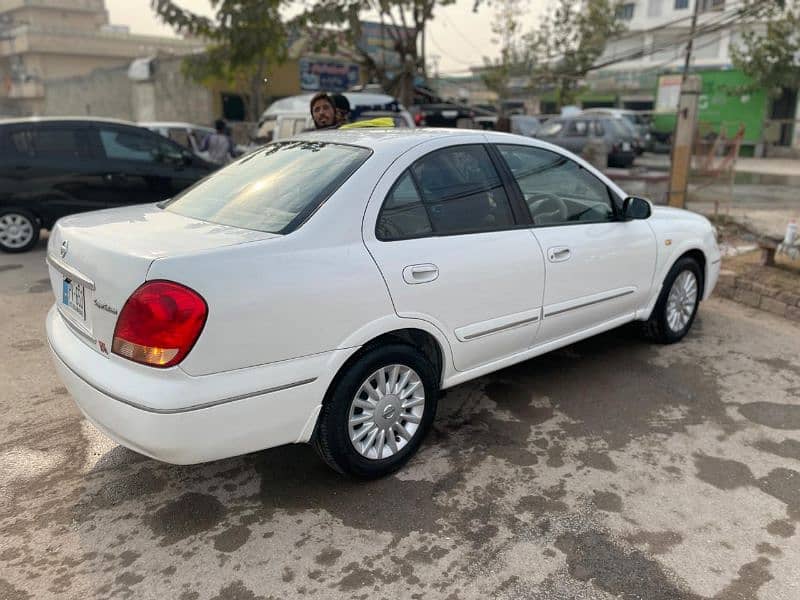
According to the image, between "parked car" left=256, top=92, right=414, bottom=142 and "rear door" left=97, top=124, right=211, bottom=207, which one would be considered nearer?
"rear door" left=97, top=124, right=211, bottom=207

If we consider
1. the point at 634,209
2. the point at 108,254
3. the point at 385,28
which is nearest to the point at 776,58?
the point at 385,28

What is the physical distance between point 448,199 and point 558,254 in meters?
0.78

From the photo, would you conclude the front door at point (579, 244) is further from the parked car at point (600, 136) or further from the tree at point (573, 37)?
the tree at point (573, 37)

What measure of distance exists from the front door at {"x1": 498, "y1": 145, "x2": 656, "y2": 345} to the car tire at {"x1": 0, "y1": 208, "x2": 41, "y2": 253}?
650 cm

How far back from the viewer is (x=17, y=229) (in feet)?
25.0

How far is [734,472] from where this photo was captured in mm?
3109

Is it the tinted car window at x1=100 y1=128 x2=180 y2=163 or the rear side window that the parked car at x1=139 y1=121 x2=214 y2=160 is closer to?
the tinted car window at x1=100 y1=128 x2=180 y2=163

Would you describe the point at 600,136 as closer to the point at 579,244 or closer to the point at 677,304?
the point at 677,304

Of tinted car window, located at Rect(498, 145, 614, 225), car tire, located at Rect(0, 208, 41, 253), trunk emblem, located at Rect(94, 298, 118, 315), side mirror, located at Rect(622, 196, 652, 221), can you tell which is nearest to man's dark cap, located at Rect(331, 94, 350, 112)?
tinted car window, located at Rect(498, 145, 614, 225)

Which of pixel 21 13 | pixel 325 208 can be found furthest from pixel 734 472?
pixel 21 13

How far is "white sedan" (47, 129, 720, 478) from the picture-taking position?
2.37 meters

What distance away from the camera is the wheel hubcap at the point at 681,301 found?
4.62 meters

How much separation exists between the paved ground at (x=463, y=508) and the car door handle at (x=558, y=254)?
910mm

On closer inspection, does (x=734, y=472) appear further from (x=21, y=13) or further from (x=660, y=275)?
(x=21, y=13)
